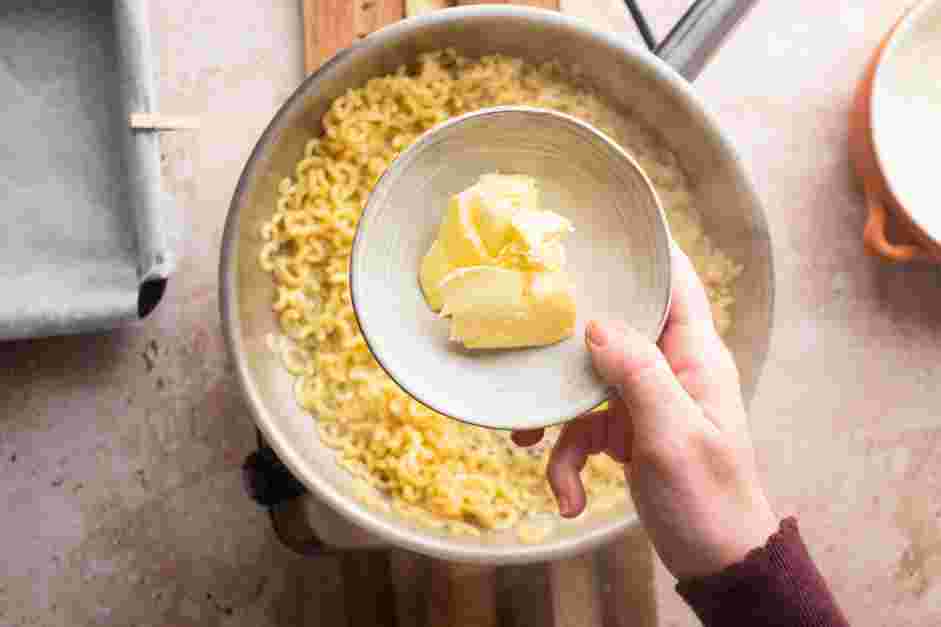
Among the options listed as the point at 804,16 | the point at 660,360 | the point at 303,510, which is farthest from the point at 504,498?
the point at 804,16

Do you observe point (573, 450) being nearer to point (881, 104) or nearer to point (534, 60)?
point (534, 60)

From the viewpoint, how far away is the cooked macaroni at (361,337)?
33.1 inches

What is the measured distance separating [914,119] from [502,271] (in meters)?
0.67

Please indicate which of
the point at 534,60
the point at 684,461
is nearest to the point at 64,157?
the point at 534,60

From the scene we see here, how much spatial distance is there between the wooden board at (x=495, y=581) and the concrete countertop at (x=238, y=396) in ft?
0.37

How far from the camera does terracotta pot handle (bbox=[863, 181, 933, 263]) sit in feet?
3.26

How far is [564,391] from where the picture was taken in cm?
65

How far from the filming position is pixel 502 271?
625mm

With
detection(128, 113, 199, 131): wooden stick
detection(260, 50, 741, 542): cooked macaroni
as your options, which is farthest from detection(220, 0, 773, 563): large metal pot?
detection(128, 113, 199, 131): wooden stick

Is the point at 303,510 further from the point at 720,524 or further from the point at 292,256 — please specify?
the point at 720,524

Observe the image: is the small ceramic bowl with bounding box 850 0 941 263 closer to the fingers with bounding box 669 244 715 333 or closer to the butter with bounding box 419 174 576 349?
the fingers with bounding box 669 244 715 333

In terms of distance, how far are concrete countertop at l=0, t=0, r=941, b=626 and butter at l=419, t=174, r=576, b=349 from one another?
0.43 m

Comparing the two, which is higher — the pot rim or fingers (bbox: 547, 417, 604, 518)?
the pot rim

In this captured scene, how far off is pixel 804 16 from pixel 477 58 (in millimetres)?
455
